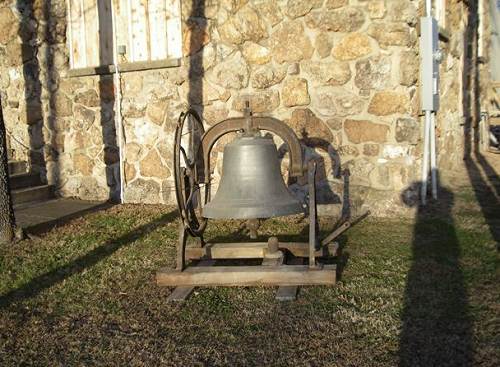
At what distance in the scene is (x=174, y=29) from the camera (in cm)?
604

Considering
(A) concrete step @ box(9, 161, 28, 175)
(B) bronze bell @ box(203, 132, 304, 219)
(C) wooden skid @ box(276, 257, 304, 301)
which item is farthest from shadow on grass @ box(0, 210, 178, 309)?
(A) concrete step @ box(9, 161, 28, 175)

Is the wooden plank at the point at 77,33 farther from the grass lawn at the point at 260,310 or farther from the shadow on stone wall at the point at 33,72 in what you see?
the grass lawn at the point at 260,310

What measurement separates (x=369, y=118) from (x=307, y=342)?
305 cm

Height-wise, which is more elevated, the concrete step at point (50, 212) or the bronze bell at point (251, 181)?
the bronze bell at point (251, 181)

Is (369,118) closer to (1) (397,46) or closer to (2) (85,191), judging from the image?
(1) (397,46)

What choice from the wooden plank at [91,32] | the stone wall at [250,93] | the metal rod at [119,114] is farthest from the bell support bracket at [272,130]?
the wooden plank at [91,32]

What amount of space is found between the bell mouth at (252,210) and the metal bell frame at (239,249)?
0.17m

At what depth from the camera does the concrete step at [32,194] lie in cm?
655

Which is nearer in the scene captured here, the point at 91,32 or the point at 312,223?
the point at 312,223

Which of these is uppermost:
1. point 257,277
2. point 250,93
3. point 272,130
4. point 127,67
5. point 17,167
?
point 127,67

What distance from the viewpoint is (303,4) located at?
17.4ft

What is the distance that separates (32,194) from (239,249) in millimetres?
Answer: 3883

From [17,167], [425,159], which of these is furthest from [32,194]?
[425,159]

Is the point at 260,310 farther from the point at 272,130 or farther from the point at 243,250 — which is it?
the point at 272,130
